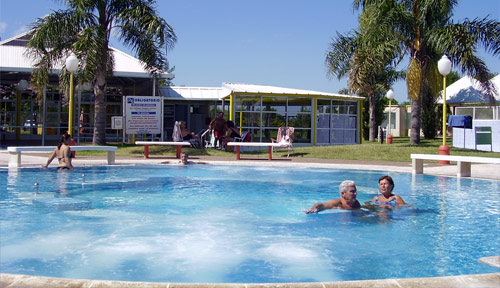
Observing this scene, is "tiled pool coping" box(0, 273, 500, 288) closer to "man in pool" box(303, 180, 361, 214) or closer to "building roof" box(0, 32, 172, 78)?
"man in pool" box(303, 180, 361, 214)

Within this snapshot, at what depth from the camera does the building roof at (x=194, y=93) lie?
32.1 meters

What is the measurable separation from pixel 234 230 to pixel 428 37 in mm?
16846

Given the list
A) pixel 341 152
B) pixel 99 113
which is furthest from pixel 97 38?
pixel 341 152

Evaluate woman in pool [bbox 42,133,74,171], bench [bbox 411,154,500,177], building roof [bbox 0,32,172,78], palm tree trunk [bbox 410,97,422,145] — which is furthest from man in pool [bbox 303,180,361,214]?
building roof [bbox 0,32,172,78]

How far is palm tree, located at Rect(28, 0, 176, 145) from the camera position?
20.3 metres

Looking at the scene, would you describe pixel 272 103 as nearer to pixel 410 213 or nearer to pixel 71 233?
pixel 410 213

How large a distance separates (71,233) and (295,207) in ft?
13.4

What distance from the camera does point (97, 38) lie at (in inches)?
809

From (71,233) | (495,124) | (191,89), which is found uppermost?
(191,89)

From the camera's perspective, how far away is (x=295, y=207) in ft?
31.7

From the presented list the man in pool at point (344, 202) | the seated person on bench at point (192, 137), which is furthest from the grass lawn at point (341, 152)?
the man in pool at point (344, 202)

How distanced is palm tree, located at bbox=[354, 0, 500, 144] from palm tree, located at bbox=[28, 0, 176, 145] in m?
8.93

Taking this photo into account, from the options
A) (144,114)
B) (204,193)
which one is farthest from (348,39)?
(204,193)

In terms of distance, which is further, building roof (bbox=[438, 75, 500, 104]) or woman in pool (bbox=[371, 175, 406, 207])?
building roof (bbox=[438, 75, 500, 104])
